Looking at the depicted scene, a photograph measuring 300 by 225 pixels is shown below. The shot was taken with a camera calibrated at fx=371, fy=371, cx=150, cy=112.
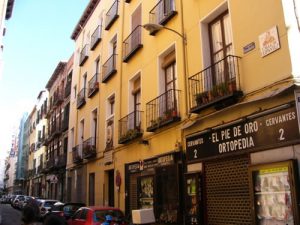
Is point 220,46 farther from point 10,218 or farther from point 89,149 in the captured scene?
point 10,218

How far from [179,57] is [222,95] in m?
3.41

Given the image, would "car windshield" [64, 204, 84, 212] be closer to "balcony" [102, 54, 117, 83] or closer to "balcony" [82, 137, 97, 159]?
"balcony" [82, 137, 97, 159]

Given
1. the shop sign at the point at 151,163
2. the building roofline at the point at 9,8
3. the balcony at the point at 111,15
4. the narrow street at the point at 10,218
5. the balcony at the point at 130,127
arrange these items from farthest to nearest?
the building roofline at the point at 9,8
the narrow street at the point at 10,218
the balcony at the point at 111,15
the balcony at the point at 130,127
the shop sign at the point at 151,163

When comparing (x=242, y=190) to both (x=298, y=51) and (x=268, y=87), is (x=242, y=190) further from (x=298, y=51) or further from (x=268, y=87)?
(x=298, y=51)

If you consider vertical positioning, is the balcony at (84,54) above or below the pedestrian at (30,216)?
above

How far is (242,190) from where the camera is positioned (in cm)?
909

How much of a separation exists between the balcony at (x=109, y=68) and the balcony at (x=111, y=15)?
80.5 inches

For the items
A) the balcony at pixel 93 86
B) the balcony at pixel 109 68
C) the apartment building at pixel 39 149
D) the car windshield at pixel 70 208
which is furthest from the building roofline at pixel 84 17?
the apartment building at pixel 39 149

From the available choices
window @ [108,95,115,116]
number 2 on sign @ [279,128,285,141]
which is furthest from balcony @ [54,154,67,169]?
number 2 on sign @ [279,128,285,141]

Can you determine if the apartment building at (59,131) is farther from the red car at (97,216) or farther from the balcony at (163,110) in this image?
the red car at (97,216)

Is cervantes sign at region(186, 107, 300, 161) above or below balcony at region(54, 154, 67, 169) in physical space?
below

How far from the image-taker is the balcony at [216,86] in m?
9.34

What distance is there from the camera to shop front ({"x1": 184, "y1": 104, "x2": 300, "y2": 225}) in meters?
7.52

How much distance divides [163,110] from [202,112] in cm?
284
